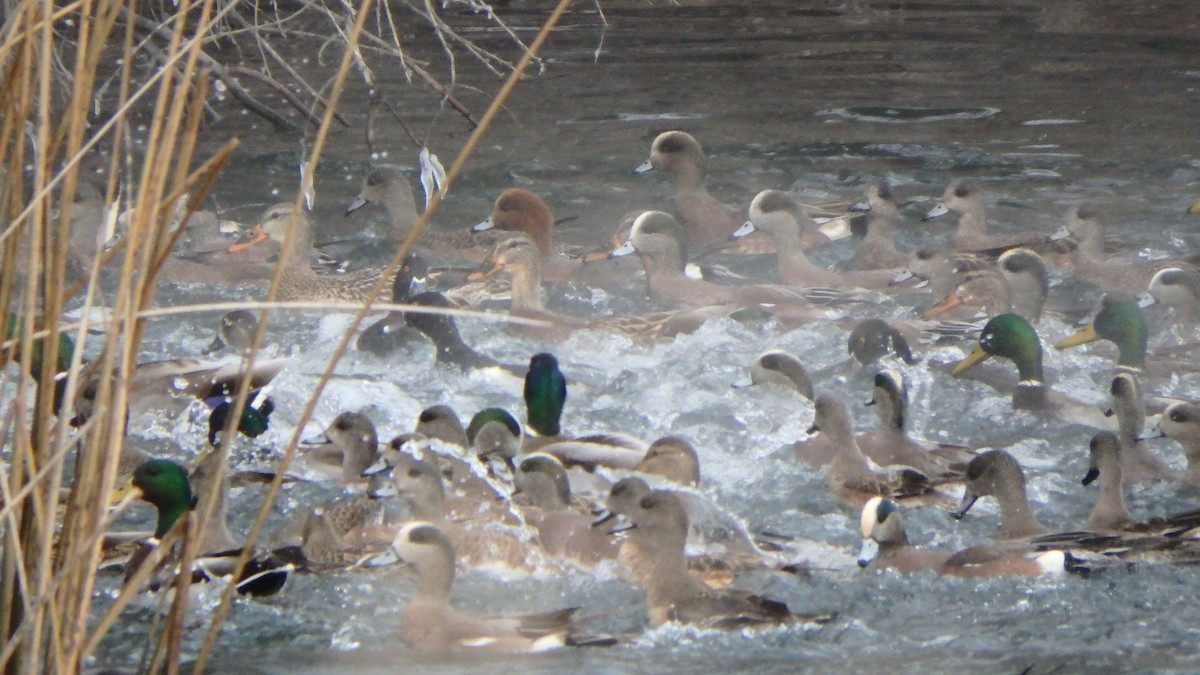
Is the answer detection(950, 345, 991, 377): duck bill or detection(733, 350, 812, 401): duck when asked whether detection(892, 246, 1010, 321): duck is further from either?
detection(733, 350, 812, 401): duck

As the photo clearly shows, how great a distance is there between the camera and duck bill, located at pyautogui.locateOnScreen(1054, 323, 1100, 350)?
7.62 meters

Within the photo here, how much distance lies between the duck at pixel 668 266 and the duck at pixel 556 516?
2946 millimetres

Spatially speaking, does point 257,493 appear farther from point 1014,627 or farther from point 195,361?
point 1014,627

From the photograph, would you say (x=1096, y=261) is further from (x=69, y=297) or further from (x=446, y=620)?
(x=69, y=297)

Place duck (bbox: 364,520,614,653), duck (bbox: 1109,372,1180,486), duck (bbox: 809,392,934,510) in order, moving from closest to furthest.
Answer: duck (bbox: 364,520,614,653) < duck (bbox: 809,392,934,510) < duck (bbox: 1109,372,1180,486)

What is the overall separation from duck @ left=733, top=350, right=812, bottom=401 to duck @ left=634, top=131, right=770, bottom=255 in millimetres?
2849

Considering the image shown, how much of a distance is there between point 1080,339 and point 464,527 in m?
3.71

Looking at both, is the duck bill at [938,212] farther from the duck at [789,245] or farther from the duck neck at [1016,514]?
the duck neck at [1016,514]

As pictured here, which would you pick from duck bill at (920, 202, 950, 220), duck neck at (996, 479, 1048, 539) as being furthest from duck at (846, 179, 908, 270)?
duck neck at (996, 479, 1048, 539)

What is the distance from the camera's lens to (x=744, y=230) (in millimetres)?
9312

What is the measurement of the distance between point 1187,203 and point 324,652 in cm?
695

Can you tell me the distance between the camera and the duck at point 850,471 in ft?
18.6

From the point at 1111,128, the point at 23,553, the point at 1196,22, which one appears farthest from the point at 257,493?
the point at 1196,22

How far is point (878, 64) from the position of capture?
547 inches
